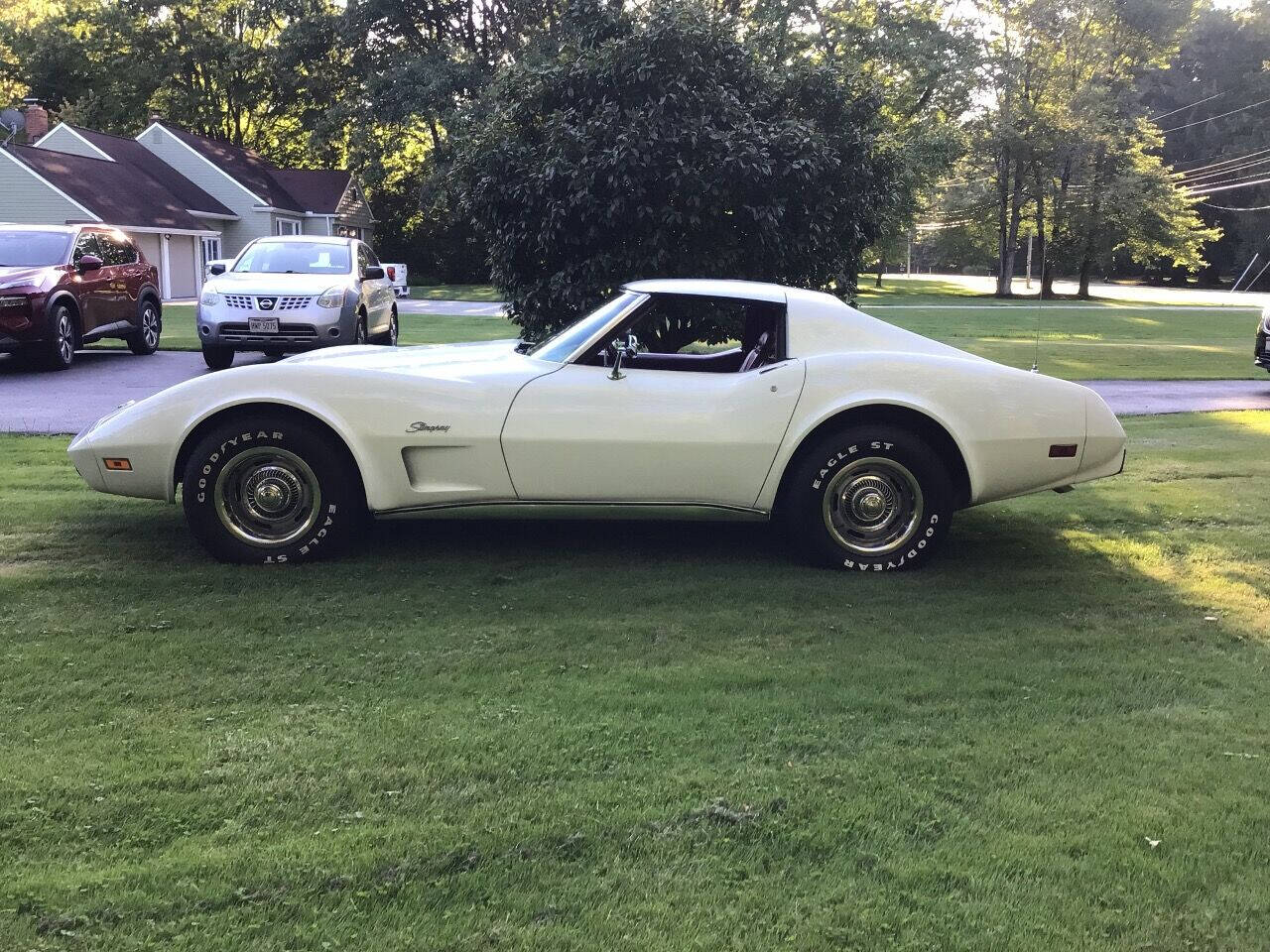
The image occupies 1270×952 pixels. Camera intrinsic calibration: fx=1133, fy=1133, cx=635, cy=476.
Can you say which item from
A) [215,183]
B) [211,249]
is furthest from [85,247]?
[215,183]

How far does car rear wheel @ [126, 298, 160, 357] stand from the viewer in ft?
51.9

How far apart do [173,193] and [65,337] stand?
29.0 metres

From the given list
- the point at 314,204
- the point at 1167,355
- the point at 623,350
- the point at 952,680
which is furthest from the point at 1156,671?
the point at 314,204

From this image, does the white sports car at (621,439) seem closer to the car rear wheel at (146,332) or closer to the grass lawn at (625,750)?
the grass lawn at (625,750)

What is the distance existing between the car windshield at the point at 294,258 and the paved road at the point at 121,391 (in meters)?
1.47

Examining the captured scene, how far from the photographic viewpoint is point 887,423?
5.30 m

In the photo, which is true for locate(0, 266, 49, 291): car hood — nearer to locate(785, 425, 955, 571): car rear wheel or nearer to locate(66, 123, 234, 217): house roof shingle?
locate(785, 425, 955, 571): car rear wheel

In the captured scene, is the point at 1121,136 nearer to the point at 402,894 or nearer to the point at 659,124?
the point at 659,124

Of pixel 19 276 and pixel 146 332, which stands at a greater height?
pixel 19 276

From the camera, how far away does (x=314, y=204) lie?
157 ft

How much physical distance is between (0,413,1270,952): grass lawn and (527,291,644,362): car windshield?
3.26 ft

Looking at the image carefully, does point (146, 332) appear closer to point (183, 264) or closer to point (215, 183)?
point (183, 264)

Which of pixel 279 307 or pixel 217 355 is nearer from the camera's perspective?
pixel 279 307

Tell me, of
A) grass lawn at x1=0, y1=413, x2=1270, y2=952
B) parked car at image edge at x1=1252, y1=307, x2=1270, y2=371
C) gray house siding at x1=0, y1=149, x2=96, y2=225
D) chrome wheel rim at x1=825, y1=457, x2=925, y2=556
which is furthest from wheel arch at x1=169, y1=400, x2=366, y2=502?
gray house siding at x1=0, y1=149, x2=96, y2=225
